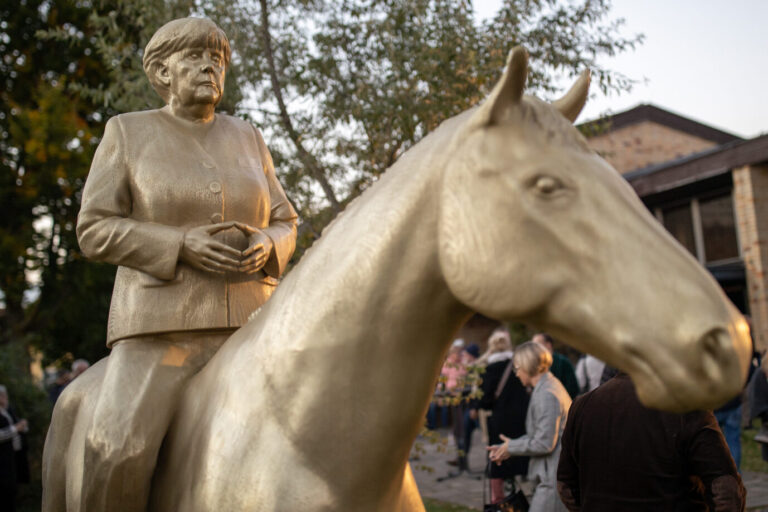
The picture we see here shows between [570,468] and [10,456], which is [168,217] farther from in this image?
[10,456]

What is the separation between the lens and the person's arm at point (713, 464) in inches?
125

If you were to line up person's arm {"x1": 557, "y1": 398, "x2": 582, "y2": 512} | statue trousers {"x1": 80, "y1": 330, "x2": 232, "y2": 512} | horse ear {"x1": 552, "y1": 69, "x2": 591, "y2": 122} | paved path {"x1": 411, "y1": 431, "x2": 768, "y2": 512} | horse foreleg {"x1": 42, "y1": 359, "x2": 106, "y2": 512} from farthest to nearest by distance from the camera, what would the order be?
paved path {"x1": 411, "y1": 431, "x2": 768, "y2": 512}
person's arm {"x1": 557, "y1": 398, "x2": 582, "y2": 512}
horse foreleg {"x1": 42, "y1": 359, "x2": 106, "y2": 512}
statue trousers {"x1": 80, "y1": 330, "x2": 232, "y2": 512}
horse ear {"x1": 552, "y1": 69, "x2": 591, "y2": 122}

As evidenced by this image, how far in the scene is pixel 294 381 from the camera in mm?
1673

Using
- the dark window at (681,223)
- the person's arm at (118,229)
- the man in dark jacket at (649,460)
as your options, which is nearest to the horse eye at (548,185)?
the person's arm at (118,229)

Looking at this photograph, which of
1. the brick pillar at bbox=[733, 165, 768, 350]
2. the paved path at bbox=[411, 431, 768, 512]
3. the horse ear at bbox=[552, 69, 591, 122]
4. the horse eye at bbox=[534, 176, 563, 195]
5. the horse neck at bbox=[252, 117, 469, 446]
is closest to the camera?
the horse eye at bbox=[534, 176, 563, 195]

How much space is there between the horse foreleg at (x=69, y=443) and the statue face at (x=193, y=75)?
0.89 m

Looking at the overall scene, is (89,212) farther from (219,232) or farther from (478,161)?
(478,161)

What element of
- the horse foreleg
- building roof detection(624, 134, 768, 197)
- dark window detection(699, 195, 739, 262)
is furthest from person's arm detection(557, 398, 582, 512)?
dark window detection(699, 195, 739, 262)

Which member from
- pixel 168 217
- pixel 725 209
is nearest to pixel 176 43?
pixel 168 217

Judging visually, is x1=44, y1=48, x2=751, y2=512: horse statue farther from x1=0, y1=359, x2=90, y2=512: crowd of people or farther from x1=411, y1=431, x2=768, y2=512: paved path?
x1=0, y1=359, x2=90, y2=512: crowd of people

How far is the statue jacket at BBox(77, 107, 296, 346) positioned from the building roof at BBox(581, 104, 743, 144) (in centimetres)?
1987

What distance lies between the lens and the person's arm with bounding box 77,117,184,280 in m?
2.13

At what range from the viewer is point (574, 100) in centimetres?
173

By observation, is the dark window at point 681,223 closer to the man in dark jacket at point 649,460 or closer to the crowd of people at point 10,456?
the crowd of people at point 10,456
